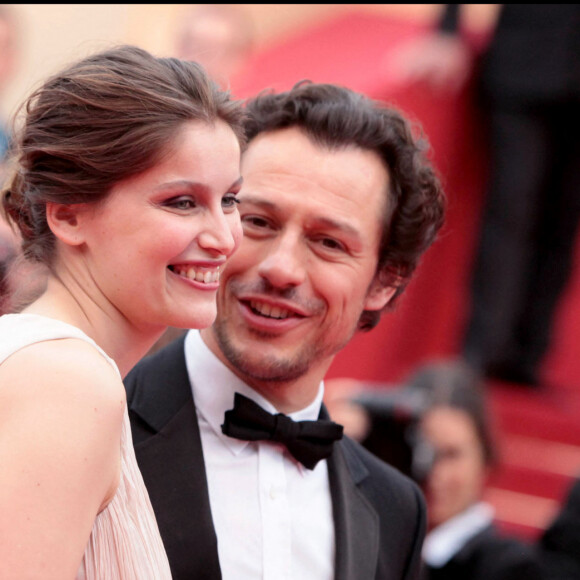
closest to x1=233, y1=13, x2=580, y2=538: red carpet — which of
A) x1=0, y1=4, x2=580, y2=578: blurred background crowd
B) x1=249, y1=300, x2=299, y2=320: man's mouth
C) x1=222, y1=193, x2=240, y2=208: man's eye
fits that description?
x1=0, y1=4, x2=580, y2=578: blurred background crowd

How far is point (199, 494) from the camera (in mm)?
1973

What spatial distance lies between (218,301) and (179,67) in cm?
67

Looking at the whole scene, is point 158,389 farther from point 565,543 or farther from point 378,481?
point 565,543

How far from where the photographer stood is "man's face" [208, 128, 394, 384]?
85.8 inches

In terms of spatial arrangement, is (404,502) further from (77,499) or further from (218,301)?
(77,499)

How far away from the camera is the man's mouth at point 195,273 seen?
A: 162 cm

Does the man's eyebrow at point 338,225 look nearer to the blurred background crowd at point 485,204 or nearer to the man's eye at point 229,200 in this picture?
the man's eye at point 229,200

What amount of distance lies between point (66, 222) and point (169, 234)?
0.18 m

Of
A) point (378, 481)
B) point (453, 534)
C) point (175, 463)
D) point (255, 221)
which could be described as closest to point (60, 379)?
point (175, 463)

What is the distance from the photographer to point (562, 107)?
5316mm

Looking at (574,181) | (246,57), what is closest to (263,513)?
(574,181)

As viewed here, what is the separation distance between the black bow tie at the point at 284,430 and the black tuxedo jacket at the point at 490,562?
1.26 meters

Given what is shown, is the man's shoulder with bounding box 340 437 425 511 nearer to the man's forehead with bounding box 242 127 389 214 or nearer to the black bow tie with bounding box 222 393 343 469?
the black bow tie with bounding box 222 393 343 469

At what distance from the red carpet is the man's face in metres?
2.78
